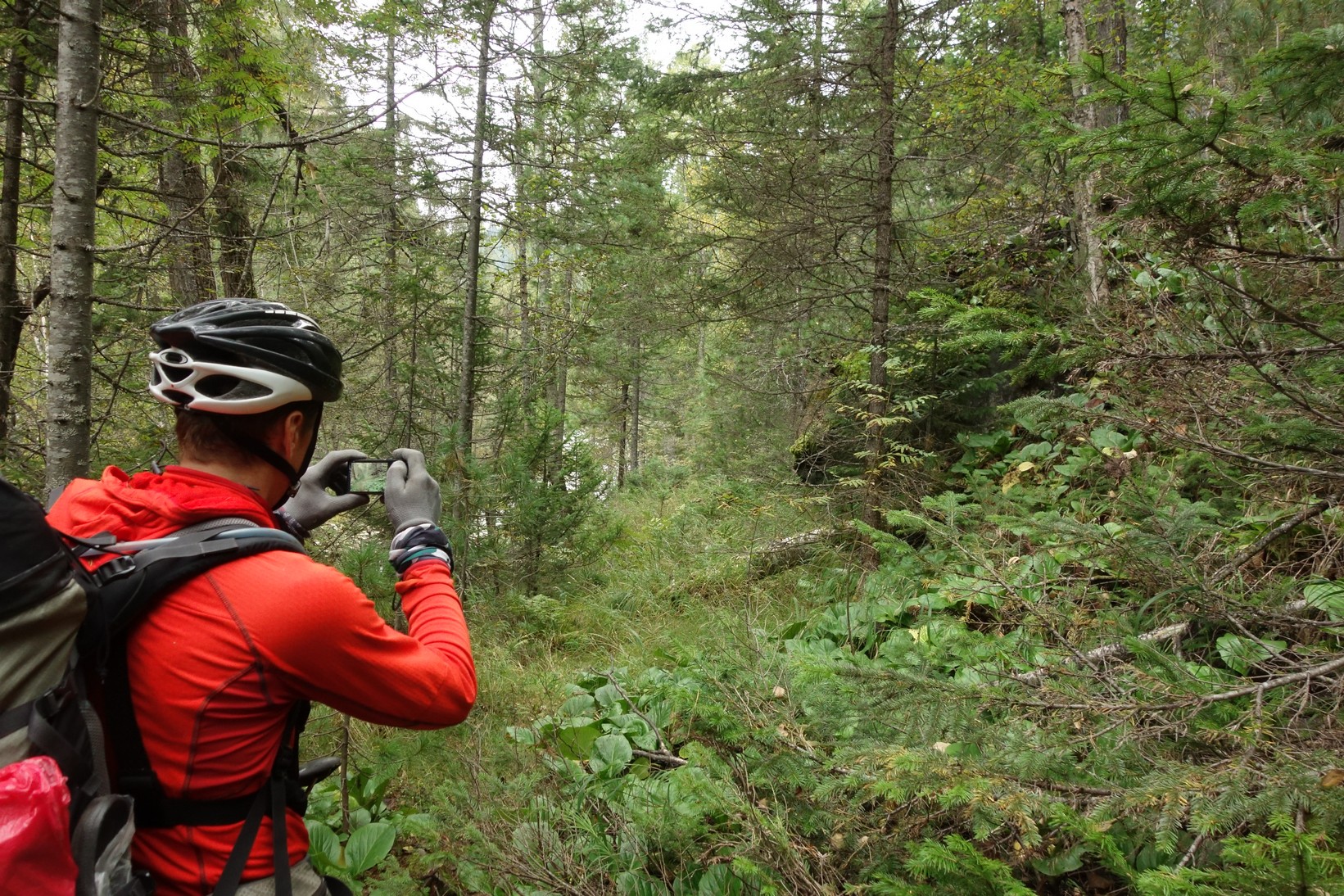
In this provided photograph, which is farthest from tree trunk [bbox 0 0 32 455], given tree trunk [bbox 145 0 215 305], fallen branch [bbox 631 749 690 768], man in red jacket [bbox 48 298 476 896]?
fallen branch [bbox 631 749 690 768]

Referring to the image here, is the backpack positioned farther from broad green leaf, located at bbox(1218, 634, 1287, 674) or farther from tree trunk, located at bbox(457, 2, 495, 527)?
tree trunk, located at bbox(457, 2, 495, 527)

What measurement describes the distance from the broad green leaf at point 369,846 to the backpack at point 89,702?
1.89 metres

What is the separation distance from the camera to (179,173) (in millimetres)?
6246

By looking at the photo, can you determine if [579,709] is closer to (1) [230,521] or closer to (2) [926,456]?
(1) [230,521]

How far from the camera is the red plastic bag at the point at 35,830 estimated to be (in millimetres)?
1081

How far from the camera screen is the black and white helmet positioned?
55 centimetres

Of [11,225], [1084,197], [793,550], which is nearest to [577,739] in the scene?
[793,550]

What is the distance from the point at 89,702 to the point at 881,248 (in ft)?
22.5

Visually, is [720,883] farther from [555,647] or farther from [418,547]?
[555,647]

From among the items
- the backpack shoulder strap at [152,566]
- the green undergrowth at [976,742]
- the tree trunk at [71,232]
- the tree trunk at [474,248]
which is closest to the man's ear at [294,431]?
the backpack shoulder strap at [152,566]

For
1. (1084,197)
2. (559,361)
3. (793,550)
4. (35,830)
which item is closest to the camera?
(35,830)

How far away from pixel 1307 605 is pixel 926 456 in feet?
15.0

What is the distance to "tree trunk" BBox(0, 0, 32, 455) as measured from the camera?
4.30 metres

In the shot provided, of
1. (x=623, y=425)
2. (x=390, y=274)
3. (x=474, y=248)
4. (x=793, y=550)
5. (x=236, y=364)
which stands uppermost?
(x=474, y=248)
